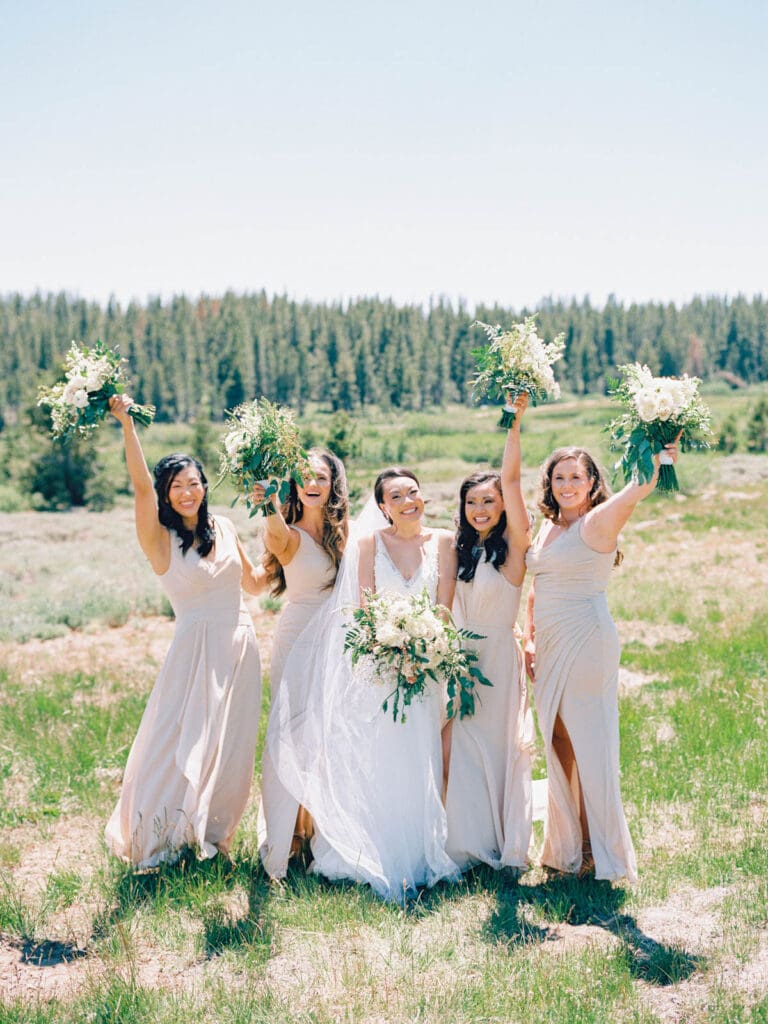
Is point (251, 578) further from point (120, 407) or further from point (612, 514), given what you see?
point (612, 514)

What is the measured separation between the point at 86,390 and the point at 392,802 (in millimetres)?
3501

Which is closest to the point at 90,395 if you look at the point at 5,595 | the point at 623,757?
the point at 623,757

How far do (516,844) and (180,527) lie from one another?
10.7ft

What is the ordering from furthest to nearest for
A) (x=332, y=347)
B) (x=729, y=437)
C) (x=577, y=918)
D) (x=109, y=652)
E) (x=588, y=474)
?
(x=332, y=347), (x=729, y=437), (x=109, y=652), (x=588, y=474), (x=577, y=918)

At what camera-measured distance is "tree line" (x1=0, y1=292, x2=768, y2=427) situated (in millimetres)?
100250

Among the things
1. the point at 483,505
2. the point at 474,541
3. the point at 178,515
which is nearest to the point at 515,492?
the point at 483,505

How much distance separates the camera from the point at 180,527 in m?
6.54

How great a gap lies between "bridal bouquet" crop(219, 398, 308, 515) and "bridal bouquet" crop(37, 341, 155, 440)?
62cm

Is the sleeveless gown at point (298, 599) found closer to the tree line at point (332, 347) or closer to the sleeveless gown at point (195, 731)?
the sleeveless gown at point (195, 731)

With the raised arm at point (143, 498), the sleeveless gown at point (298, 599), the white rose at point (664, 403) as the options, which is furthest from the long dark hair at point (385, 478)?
the white rose at point (664, 403)

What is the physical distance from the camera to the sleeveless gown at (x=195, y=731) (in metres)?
6.28

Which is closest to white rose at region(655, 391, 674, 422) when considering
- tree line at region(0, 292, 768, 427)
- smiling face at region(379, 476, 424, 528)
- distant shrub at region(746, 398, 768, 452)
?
smiling face at region(379, 476, 424, 528)

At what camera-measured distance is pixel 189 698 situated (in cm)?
641

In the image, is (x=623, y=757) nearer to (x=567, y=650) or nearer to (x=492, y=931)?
(x=567, y=650)
